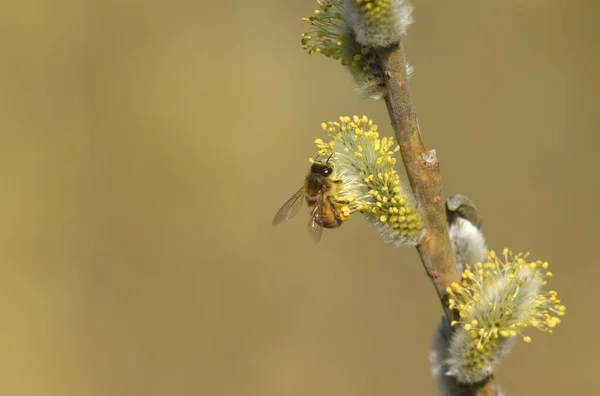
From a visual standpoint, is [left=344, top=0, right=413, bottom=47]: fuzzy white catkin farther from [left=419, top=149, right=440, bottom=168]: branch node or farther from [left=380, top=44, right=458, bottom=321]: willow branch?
[left=419, top=149, right=440, bottom=168]: branch node

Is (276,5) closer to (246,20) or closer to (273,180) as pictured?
(246,20)

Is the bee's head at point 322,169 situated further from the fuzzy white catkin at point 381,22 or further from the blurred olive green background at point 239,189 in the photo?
the blurred olive green background at point 239,189

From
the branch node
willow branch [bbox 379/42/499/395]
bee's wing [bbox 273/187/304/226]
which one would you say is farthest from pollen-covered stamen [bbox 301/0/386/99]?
bee's wing [bbox 273/187/304/226]

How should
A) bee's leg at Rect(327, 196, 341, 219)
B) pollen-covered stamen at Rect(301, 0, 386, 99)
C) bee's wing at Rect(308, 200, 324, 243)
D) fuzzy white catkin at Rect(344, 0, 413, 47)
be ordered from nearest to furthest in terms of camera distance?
1. fuzzy white catkin at Rect(344, 0, 413, 47)
2. pollen-covered stamen at Rect(301, 0, 386, 99)
3. bee's leg at Rect(327, 196, 341, 219)
4. bee's wing at Rect(308, 200, 324, 243)

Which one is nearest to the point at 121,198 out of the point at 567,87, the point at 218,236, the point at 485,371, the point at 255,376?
the point at 218,236

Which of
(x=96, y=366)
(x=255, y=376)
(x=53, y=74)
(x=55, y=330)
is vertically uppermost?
(x=53, y=74)

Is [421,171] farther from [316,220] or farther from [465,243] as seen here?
[316,220]
